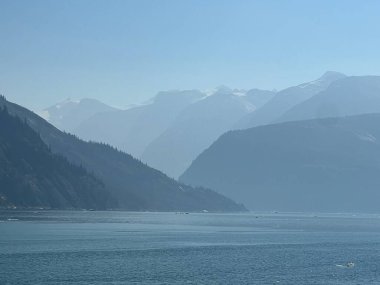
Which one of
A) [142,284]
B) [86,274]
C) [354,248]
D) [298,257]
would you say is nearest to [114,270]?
[86,274]

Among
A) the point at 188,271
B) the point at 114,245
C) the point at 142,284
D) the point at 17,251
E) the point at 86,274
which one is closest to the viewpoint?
the point at 142,284

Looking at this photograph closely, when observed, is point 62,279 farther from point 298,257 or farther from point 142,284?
point 298,257

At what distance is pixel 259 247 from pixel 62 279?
275ft

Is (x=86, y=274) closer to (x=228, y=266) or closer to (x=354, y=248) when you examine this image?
(x=228, y=266)

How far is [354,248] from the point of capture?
199 meters

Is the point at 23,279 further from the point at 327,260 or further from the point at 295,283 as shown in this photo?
the point at 327,260

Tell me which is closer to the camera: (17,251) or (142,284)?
(142,284)

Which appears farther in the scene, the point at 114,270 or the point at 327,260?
the point at 327,260

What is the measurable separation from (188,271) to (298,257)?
40.3 meters

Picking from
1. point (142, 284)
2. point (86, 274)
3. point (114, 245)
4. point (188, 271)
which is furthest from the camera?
point (114, 245)

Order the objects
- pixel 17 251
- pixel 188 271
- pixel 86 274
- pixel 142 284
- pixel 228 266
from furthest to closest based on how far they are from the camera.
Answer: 1. pixel 17 251
2. pixel 228 266
3. pixel 188 271
4. pixel 86 274
5. pixel 142 284

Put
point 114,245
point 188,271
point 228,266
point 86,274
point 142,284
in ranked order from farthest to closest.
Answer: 1. point 114,245
2. point 228,266
3. point 188,271
4. point 86,274
5. point 142,284

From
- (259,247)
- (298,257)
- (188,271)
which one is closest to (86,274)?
(188,271)

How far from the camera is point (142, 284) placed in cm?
11919
